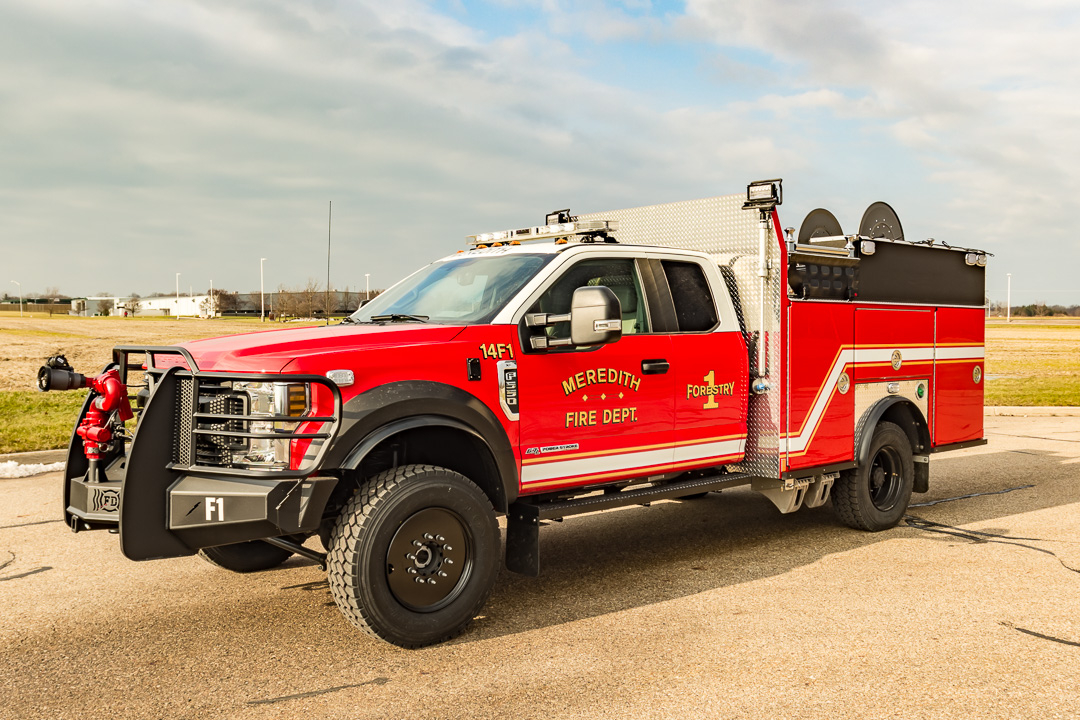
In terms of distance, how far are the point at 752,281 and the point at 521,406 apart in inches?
94.2

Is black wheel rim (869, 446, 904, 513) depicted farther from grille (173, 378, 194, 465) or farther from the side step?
grille (173, 378, 194, 465)

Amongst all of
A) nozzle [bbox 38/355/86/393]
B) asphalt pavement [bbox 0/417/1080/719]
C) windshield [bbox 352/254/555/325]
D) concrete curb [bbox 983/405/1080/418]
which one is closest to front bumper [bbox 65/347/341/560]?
asphalt pavement [bbox 0/417/1080/719]

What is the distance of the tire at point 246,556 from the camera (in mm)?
5707

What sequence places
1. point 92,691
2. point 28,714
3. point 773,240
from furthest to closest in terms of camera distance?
point 773,240 < point 92,691 < point 28,714

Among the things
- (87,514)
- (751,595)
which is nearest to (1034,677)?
(751,595)

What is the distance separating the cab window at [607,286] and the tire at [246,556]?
7.75 feet

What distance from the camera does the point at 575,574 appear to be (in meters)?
6.07

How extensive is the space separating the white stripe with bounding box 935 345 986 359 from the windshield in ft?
14.4

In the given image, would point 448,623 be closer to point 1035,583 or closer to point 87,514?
point 87,514

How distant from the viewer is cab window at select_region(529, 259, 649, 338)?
5316 millimetres

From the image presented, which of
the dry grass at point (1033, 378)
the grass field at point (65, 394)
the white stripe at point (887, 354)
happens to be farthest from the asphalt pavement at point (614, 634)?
the dry grass at point (1033, 378)

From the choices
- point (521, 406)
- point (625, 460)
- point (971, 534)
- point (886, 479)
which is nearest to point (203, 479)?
point (521, 406)

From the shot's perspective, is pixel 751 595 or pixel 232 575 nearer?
pixel 751 595

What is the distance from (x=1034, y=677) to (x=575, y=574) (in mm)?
2808
